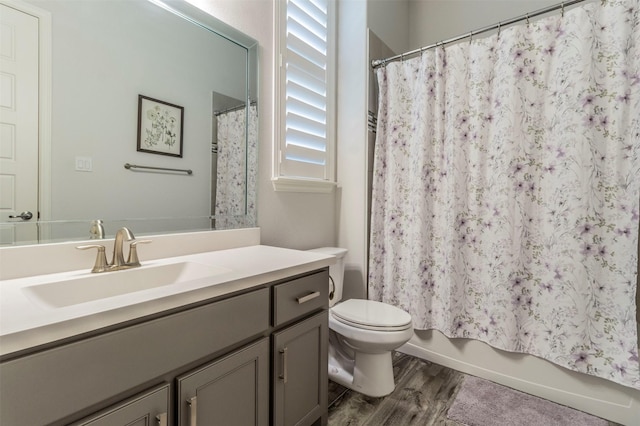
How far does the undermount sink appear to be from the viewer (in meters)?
0.84

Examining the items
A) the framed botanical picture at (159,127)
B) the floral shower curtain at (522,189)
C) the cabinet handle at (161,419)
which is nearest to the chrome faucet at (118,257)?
the framed botanical picture at (159,127)

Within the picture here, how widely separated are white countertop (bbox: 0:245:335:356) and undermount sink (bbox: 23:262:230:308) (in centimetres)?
2

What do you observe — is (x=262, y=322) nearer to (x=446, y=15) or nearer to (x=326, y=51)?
(x=326, y=51)

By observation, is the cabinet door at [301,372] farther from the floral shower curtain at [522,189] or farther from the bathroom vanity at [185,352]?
the floral shower curtain at [522,189]

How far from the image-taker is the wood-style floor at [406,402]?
1.45 metres

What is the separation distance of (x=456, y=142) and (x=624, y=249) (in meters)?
0.94

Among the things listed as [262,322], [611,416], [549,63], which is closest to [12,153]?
[262,322]

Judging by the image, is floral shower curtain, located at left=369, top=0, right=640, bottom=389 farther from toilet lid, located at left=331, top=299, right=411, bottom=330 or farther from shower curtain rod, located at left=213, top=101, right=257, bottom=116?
shower curtain rod, located at left=213, top=101, right=257, bottom=116

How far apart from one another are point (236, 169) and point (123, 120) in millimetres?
536

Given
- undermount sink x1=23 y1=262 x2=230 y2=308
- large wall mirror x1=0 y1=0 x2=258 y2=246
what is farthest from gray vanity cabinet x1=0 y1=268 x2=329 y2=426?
large wall mirror x1=0 y1=0 x2=258 y2=246

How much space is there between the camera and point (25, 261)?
3.00 feet

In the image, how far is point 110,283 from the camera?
0.94 metres

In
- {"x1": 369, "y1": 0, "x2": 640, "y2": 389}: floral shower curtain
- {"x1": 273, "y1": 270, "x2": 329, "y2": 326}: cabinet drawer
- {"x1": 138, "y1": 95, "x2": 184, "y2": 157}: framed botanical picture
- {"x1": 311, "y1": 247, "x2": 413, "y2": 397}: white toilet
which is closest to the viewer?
{"x1": 273, "y1": 270, "x2": 329, "y2": 326}: cabinet drawer

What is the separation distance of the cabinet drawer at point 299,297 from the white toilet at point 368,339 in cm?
39
